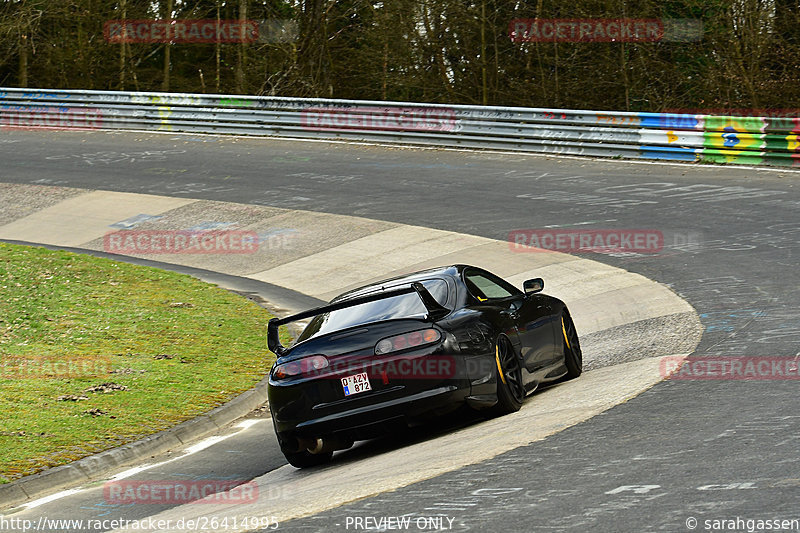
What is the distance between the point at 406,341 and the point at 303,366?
2.69 ft

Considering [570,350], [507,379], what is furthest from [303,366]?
[570,350]

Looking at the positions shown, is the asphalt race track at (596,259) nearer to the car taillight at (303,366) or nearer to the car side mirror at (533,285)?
the car taillight at (303,366)

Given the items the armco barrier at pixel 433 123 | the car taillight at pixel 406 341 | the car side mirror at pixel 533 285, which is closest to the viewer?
the car taillight at pixel 406 341

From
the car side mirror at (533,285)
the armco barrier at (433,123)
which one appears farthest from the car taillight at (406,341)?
the armco barrier at (433,123)

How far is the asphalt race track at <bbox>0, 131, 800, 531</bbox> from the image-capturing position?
224 inches

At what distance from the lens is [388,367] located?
7922mm

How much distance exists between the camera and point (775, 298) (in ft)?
38.9

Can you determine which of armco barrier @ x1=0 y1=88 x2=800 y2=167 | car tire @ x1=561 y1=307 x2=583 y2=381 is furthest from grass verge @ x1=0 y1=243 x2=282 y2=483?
armco barrier @ x1=0 y1=88 x2=800 y2=167

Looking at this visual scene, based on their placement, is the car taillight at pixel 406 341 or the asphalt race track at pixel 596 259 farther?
the car taillight at pixel 406 341

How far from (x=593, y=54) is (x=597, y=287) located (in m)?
17.8

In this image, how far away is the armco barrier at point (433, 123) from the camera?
2159cm

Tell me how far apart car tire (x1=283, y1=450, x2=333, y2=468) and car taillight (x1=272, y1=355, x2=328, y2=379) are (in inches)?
24.1

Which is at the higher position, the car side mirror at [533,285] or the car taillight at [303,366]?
the car side mirror at [533,285]

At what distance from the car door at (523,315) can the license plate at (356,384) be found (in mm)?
1465
